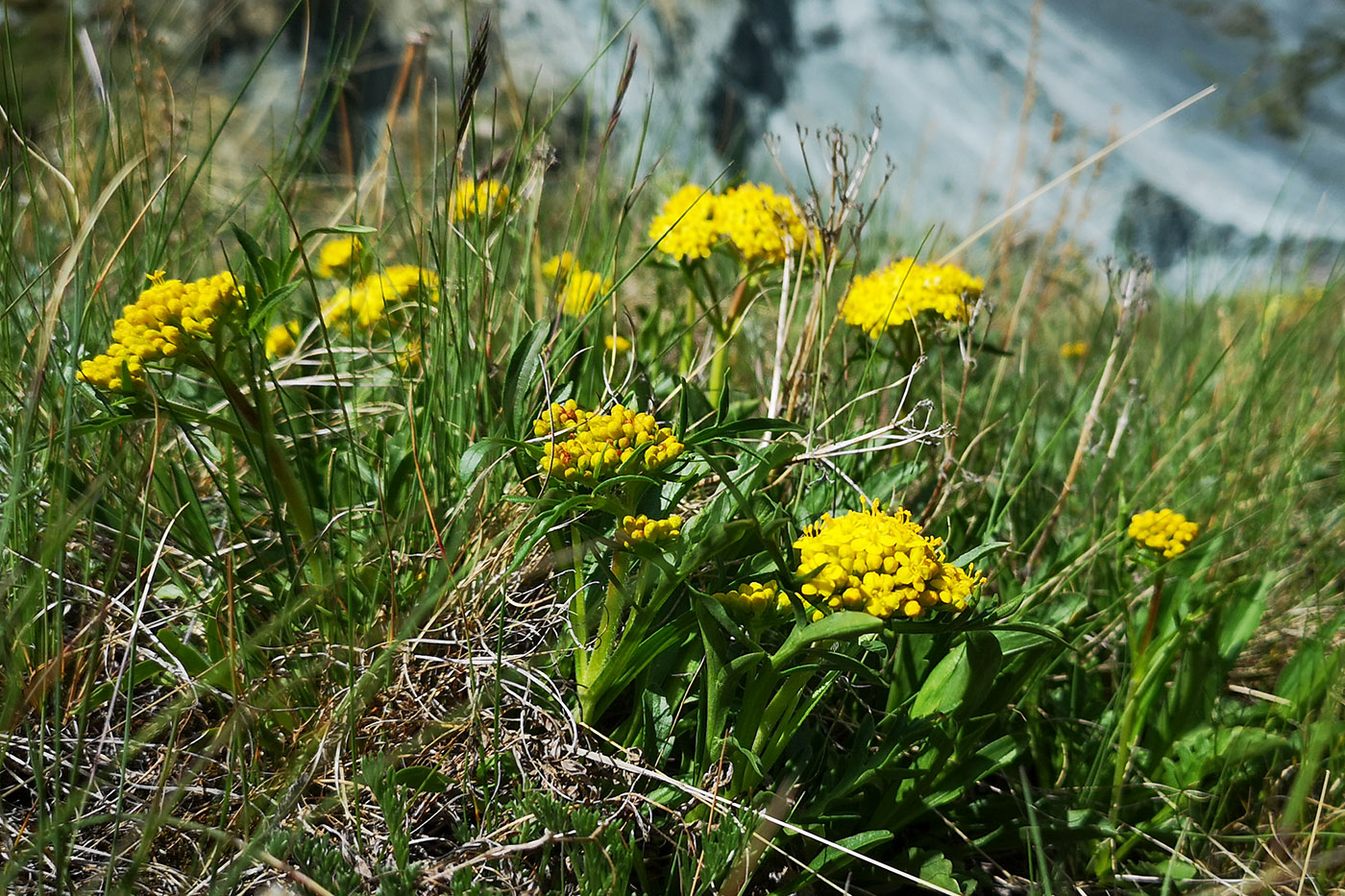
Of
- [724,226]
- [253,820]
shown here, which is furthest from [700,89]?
[253,820]

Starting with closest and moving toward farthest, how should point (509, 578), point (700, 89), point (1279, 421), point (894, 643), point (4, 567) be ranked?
point (4, 567), point (509, 578), point (894, 643), point (1279, 421), point (700, 89)

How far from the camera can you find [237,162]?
16.2ft

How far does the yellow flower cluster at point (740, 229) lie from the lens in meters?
1.72

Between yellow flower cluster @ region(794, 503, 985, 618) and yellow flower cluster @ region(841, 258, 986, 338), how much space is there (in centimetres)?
62

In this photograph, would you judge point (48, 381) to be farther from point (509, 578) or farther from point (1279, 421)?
point (1279, 421)

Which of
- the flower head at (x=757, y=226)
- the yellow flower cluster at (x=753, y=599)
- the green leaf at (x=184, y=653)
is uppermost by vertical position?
the flower head at (x=757, y=226)

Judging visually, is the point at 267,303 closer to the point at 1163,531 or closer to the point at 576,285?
the point at 576,285

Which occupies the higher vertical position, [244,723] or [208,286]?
[208,286]

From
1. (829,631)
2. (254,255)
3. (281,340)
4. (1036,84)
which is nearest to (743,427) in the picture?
(829,631)

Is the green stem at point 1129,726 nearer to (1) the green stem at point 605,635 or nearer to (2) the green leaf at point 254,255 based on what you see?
(1) the green stem at point 605,635

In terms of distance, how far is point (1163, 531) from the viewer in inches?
55.6

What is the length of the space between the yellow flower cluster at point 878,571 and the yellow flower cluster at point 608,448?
19 centimetres

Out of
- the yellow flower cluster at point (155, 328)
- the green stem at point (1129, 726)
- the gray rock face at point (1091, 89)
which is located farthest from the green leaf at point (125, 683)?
the gray rock face at point (1091, 89)

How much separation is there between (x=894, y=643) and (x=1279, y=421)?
5.39 ft
